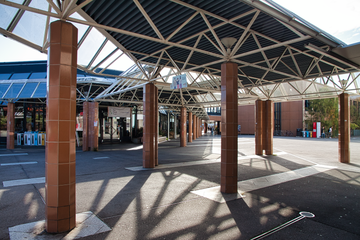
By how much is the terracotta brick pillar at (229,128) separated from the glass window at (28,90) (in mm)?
21294

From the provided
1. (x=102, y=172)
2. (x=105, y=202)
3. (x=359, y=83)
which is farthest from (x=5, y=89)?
(x=359, y=83)

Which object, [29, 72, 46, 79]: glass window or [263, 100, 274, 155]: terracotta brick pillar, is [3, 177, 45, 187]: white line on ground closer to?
[263, 100, 274, 155]: terracotta brick pillar

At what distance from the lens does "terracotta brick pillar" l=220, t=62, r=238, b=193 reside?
7896 mm

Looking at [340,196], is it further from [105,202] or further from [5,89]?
[5,89]

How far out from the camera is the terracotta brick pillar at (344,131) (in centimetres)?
1479

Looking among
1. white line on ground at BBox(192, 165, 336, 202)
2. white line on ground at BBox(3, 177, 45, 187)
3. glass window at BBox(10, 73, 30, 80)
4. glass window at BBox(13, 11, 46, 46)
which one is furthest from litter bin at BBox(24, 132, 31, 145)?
white line on ground at BBox(192, 165, 336, 202)

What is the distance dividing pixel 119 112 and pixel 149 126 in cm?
1883

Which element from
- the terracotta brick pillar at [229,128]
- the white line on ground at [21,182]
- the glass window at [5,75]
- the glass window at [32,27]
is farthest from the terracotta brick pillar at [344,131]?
the glass window at [5,75]

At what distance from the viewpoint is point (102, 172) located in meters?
11.0

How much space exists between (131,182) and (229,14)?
23.2 ft

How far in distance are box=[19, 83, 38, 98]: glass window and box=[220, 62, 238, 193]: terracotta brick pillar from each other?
838 inches

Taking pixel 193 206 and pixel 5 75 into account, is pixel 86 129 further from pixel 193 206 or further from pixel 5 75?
pixel 193 206

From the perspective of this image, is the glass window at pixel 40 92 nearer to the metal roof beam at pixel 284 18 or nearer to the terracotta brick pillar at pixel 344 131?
the metal roof beam at pixel 284 18

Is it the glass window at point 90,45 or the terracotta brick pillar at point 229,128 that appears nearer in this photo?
the terracotta brick pillar at point 229,128
